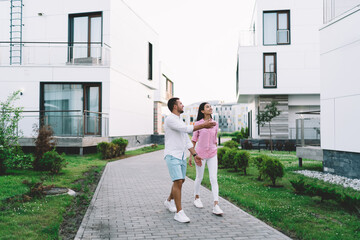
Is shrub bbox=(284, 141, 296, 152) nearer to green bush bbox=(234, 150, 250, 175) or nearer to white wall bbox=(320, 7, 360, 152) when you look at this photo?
white wall bbox=(320, 7, 360, 152)

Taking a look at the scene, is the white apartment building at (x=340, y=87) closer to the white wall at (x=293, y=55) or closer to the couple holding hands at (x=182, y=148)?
the couple holding hands at (x=182, y=148)

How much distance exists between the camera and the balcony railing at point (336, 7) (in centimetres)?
952

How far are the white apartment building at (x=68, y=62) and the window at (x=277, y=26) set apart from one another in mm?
10386

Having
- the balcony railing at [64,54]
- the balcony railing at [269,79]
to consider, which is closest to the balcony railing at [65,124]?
the balcony railing at [64,54]

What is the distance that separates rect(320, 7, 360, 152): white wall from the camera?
28.9 ft

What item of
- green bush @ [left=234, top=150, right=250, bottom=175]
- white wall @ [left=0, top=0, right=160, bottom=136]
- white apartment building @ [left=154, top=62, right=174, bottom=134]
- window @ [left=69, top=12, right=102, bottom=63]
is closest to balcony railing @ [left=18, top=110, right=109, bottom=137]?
white wall @ [left=0, top=0, right=160, bottom=136]

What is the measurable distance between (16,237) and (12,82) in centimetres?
1543

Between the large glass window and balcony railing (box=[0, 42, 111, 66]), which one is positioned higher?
balcony railing (box=[0, 42, 111, 66])

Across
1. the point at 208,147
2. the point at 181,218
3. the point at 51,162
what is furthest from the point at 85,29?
the point at 181,218

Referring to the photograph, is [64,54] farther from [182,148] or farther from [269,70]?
[182,148]

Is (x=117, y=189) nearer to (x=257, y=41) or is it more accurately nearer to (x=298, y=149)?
(x=298, y=149)

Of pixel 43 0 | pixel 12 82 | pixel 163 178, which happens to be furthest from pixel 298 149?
pixel 43 0

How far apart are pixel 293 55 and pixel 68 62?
15739mm

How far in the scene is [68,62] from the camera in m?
18.4
